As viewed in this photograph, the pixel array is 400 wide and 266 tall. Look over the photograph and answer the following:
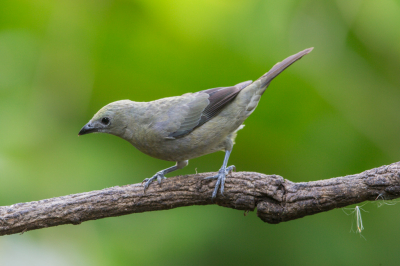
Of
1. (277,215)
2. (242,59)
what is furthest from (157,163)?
(277,215)

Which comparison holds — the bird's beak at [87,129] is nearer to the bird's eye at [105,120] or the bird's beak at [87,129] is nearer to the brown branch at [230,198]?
the bird's eye at [105,120]

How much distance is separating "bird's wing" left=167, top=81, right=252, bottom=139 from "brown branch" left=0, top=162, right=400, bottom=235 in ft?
1.86

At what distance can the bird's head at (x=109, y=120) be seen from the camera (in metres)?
3.93

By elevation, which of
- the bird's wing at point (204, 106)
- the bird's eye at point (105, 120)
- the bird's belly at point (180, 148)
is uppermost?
the bird's wing at point (204, 106)

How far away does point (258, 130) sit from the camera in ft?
14.8

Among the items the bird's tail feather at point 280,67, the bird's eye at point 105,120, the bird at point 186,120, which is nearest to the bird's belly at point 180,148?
the bird at point 186,120

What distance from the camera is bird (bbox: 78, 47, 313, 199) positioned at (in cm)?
391

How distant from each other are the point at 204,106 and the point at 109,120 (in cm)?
106

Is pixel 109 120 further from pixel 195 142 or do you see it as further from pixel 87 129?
pixel 195 142

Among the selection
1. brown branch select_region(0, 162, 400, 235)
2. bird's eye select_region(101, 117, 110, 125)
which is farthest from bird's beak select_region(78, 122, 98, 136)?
brown branch select_region(0, 162, 400, 235)

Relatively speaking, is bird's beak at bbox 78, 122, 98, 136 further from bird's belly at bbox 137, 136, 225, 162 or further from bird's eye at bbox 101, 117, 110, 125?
bird's belly at bbox 137, 136, 225, 162

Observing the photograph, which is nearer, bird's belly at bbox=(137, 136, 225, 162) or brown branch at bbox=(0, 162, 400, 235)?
brown branch at bbox=(0, 162, 400, 235)

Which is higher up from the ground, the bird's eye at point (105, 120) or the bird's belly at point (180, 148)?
the bird's eye at point (105, 120)

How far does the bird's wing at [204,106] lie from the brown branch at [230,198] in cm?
57
